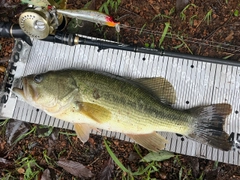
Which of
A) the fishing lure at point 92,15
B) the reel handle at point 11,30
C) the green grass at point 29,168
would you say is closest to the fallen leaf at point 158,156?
the green grass at point 29,168

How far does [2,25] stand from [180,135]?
2528 millimetres

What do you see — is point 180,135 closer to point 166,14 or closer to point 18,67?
point 166,14

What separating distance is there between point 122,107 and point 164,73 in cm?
85

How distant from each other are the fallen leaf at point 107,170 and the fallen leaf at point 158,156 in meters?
0.42

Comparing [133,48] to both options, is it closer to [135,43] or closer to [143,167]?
[135,43]

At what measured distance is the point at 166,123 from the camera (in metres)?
3.79

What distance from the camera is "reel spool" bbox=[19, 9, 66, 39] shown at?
349 cm

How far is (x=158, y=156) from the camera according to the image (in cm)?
410

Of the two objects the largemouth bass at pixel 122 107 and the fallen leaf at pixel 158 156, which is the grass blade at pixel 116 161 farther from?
the largemouth bass at pixel 122 107

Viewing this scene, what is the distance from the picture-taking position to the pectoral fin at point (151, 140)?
384 centimetres

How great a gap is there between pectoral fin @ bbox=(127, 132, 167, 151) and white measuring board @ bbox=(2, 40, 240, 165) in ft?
0.98

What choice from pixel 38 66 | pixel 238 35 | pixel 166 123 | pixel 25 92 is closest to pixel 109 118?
pixel 166 123

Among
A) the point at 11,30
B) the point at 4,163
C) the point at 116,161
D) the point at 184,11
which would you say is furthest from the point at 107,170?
the point at 184,11

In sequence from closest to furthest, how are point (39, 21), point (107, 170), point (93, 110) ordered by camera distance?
point (39, 21)
point (93, 110)
point (107, 170)
